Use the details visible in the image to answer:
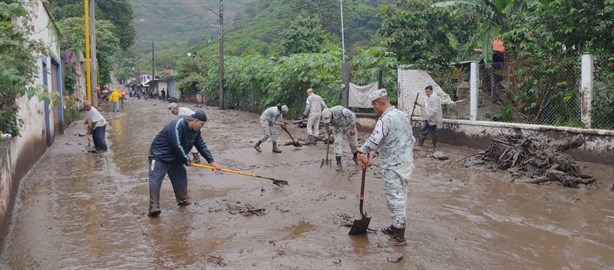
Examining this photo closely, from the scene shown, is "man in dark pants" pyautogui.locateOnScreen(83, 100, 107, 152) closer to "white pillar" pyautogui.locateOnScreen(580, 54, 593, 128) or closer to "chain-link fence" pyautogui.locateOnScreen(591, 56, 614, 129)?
"white pillar" pyautogui.locateOnScreen(580, 54, 593, 128)

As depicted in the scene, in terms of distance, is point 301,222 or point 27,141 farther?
point 27,141

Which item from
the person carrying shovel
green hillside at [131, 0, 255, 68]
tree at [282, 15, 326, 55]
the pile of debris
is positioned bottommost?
the pile of debris

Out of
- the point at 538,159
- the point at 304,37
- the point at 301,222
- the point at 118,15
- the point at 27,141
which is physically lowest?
the point at 301,222

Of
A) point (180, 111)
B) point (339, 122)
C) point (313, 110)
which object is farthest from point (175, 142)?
point (313, 110)

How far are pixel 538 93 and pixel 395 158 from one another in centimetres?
781

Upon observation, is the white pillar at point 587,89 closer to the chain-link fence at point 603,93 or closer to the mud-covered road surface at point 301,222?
the chain-link fence at point 603,93

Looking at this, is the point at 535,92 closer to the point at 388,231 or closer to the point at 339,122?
the point at 339,122

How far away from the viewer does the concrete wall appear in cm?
615

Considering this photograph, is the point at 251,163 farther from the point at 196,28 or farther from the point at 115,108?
the point at 196,28

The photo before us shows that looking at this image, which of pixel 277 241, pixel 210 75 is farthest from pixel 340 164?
pixel 210 75

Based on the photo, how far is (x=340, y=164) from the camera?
9.83m

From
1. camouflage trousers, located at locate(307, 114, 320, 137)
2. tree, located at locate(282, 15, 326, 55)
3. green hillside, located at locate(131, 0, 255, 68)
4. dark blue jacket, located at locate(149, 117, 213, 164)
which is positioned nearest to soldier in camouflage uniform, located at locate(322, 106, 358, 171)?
camouflage trousers, located at locate(307, 114, 320, 137)

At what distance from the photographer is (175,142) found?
21.1 feet

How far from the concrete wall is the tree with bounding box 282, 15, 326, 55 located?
72.0ft
